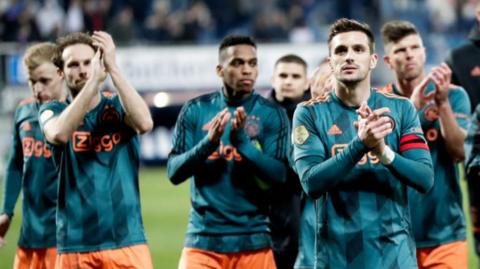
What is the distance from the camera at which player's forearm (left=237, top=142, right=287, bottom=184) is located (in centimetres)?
612

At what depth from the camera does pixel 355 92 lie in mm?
5219

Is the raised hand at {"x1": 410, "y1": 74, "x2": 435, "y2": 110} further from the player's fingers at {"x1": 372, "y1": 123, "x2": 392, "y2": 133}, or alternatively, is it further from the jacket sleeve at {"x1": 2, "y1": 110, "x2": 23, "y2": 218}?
the jacket sleeve at {"x1": 2, "y1": 110, "x2": 23, "y2": 218}

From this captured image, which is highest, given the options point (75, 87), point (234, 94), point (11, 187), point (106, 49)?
point (106, 49)

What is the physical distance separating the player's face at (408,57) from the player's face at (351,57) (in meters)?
1.46

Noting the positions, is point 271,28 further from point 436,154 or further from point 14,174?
point 436,154

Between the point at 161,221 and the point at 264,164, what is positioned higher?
the point at 264,164

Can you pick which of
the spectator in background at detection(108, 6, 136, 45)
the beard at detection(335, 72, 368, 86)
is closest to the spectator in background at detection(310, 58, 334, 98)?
the beard at detection(335, 72, 368, 86)

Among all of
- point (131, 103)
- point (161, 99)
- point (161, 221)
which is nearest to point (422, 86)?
point (131, 103)

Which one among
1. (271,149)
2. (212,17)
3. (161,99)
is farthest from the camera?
(212,17)

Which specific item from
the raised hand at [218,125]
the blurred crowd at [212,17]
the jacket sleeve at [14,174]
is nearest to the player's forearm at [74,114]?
the raised hand at [218,125]

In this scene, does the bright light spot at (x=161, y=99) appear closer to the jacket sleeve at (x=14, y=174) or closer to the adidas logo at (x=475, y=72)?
the adidas logo at (x=475, y=72)

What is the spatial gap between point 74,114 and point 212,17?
18165 mm

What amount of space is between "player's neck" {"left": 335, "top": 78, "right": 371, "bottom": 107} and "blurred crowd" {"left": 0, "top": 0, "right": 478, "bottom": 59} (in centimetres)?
1707

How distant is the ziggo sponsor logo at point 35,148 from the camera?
22.5ft
